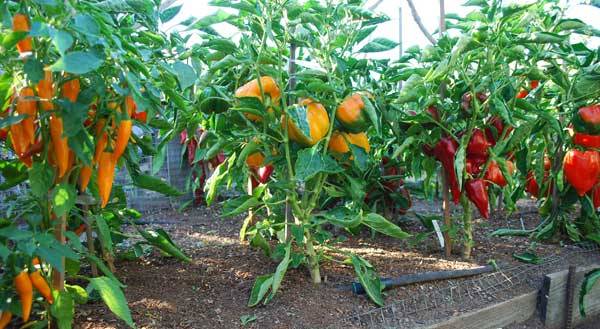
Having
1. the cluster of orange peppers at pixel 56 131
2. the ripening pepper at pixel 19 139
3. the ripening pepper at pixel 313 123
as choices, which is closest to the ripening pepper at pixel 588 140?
the ripening pepper at pixel 313 123

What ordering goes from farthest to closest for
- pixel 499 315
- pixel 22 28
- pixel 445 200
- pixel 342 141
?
pixel 445 200
pixel 499 315
pixel 342 141
pixel 22 28

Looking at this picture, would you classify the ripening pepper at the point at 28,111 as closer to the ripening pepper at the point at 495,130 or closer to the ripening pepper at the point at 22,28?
the ripening pepper at the point at 22,28

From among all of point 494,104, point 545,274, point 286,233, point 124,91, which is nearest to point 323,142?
point 286,233

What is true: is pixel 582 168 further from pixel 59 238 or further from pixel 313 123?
pixel 59 238

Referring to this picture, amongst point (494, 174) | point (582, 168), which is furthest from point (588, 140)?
point (494, 174)

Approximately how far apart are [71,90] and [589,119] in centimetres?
178

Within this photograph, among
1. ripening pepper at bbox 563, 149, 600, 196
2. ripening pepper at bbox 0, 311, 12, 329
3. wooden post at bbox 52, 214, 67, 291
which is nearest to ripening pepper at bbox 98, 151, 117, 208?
wooden post at bbox 52, 214, 67, 291

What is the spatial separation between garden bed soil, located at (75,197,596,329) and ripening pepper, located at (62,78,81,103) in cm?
64

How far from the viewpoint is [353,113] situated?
1.50 m

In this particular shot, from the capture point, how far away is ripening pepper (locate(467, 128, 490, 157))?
189 centimetres

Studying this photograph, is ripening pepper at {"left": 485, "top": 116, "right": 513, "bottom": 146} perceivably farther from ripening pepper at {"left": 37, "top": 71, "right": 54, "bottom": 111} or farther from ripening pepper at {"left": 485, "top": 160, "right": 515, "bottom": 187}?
ripening pepper at {"left": 37, "top": 71, "right": 54, "bottom": 111}

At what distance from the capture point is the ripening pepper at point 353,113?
4.91 ft

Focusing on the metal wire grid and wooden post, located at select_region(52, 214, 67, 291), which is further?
the metal wire grid

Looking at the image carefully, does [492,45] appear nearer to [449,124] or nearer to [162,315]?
[449,124]
